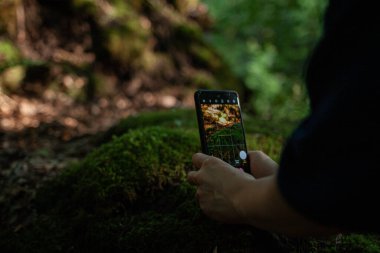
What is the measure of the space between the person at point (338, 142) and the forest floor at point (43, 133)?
8.16ft

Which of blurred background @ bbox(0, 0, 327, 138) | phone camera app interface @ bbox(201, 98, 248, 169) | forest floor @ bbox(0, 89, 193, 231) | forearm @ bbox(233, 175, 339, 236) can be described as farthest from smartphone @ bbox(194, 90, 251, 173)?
blurred background @ bbox(0, 0, 327, 138)

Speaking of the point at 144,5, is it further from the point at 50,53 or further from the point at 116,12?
the point at 50,53

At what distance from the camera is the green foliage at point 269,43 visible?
963cm

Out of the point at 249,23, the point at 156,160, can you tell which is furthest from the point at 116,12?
the point at 156,160

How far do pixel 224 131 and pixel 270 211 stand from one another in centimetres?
95

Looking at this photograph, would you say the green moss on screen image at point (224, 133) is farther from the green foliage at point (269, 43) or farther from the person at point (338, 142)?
the green foliage at point (269, 43)

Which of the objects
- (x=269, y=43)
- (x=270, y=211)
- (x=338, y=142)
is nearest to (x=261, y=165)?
(x=270, y=211)

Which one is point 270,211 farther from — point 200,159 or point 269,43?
point 269,43

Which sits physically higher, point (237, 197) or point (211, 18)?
point (211, 18)

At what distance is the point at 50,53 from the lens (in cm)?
778

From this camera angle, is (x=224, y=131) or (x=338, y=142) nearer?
(x=338, y=142)

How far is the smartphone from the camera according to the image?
209 cm

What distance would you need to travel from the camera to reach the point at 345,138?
3.52 feet

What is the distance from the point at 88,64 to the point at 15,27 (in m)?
1.58
